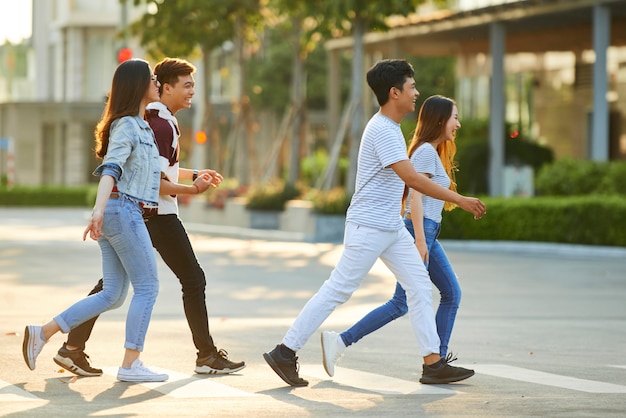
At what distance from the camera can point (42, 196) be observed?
5881 centimetres

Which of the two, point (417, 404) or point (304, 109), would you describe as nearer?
point (417, 404)

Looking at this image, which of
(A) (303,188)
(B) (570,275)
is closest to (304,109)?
(A) (303,188)

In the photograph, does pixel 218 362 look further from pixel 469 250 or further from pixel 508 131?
pixel 508 131

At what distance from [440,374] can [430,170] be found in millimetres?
1190

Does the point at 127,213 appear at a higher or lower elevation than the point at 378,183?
lower

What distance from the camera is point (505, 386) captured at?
28.8 ft

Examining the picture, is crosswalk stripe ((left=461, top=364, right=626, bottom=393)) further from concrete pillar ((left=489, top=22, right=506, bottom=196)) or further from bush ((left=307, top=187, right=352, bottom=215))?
concrete pillar ((left=489, top=22, right=506, bottom=196))

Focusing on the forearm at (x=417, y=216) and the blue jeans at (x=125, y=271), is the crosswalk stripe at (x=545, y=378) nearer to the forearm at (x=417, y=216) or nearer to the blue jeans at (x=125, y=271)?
the forearm at (x=417, y=216)

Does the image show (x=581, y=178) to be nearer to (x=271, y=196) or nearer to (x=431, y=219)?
(x=271, y=196)

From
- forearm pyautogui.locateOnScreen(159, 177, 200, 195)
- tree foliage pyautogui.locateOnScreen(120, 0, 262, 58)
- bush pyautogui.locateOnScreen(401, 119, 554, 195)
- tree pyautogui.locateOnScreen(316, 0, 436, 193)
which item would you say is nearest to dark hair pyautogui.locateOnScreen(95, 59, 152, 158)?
forearm pyautogui.locateOnScreen(159, 177, 200, 195)

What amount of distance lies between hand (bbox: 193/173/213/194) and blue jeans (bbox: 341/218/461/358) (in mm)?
1202

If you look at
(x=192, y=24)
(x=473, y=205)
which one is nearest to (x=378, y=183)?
(x=473, y=205)

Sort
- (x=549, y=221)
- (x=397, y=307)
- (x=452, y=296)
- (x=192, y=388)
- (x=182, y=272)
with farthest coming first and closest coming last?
(x=549, y=221) < (x=452, y=296) < (x=397, y=307) < (x=182, y=272) < (x=192, y=388)

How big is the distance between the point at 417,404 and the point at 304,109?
28703mm
